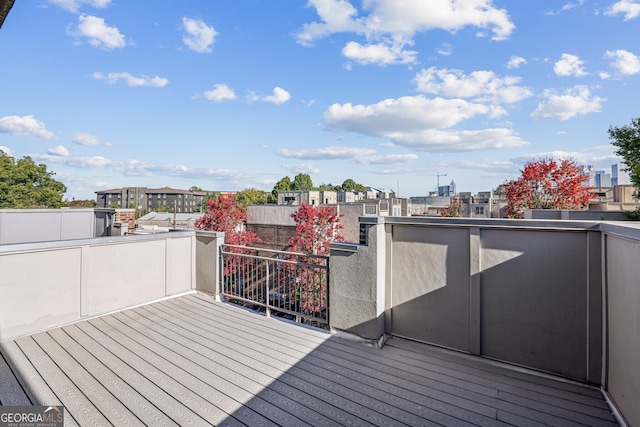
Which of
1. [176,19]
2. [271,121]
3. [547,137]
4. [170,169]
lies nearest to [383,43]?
[176,19]

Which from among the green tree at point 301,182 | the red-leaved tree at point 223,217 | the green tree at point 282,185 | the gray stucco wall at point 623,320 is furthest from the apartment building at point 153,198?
the gray stucco wall at point 623,320

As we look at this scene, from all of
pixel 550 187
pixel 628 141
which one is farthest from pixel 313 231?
pixel 628 141

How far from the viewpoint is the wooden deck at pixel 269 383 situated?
2.17 m

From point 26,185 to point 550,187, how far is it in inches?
1710

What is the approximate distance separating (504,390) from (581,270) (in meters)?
1.22

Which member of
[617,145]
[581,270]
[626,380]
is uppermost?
[617,145]

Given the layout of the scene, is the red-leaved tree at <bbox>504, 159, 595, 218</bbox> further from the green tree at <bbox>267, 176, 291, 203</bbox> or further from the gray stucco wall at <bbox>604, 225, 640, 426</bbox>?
the green tree at <bbox>267, 176, 291, 203</bbox>

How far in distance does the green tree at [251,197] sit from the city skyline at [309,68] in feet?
86.2

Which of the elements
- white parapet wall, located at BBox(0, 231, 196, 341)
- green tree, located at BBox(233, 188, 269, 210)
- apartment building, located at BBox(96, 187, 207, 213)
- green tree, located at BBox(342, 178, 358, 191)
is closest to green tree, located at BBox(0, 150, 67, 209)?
green tree, located at BBox(233, 188, 269, 210)

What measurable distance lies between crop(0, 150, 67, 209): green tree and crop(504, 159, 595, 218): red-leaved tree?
40.2 metres

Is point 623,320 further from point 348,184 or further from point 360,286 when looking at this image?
point 348,184

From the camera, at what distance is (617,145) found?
494 inches

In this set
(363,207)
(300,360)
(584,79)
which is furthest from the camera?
(363,207)

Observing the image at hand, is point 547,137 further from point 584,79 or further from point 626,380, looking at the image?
point 626,380
